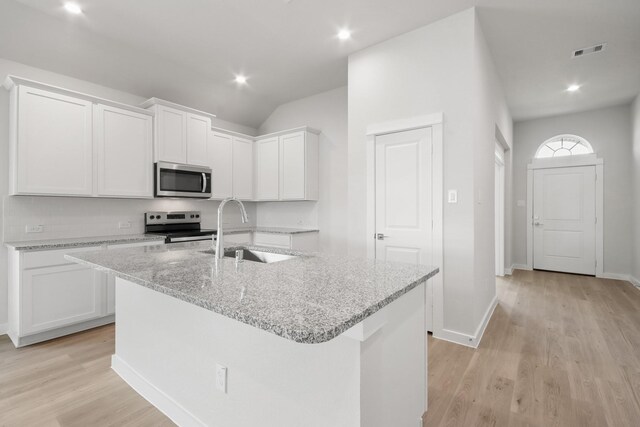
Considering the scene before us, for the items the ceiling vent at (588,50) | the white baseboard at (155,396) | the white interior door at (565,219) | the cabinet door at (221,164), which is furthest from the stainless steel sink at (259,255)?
the white interior door at (565,219)

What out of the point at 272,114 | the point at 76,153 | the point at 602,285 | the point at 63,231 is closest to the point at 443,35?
the point at 272,114

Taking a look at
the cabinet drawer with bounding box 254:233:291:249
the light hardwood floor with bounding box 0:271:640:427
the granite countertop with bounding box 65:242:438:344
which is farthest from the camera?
the cabinet drawer with bounding box 254:233:291:249

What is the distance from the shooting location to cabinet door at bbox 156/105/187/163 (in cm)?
366

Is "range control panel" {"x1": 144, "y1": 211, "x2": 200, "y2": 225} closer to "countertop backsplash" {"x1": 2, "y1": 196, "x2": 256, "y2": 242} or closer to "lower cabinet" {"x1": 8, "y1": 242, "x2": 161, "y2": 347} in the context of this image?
"countertop backsplash" {"x1": 2, "y1": 196, "x2": 256, "y2": 242}

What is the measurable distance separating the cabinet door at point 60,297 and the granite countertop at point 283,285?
1.30 meters

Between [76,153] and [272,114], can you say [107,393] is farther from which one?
[272,114]

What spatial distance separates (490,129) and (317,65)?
6.91 feet

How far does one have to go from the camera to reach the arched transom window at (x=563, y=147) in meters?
5.30

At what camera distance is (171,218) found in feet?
13.6

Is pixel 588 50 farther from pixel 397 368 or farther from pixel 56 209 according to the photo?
pixel 56 209

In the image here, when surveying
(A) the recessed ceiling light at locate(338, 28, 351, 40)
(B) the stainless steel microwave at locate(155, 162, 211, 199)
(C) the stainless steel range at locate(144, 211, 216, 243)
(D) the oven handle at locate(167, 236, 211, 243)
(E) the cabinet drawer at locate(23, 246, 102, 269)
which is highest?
(A) the recessed ceiling light at locate(338, 28, 351, 40)

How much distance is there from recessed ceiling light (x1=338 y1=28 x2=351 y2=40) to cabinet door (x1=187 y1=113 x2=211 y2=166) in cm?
214

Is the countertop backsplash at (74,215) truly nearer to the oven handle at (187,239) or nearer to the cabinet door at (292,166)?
the oven handle at (187,239)

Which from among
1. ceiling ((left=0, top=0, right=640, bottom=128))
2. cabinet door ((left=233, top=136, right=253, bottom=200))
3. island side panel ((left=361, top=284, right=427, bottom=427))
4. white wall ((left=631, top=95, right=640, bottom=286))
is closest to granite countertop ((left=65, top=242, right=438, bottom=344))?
island side panel ((left=361, top=284, right=427, bottom=427))
